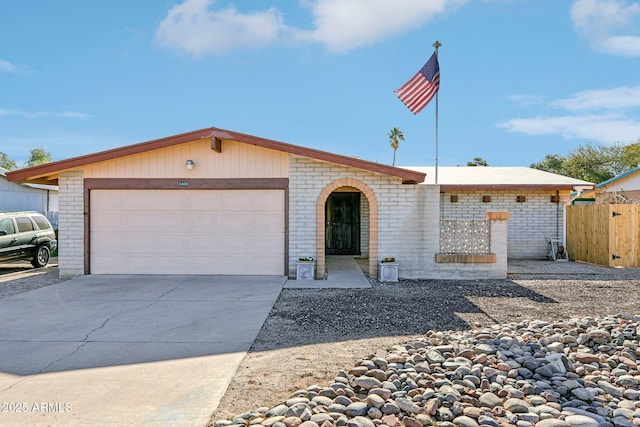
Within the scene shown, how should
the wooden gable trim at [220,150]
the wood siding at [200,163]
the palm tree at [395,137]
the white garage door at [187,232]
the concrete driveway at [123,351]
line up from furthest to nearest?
the palm tree at [395,137] → the white garage door at [187,232] → the wood siding at [200,163] → the wooden gable trim at [220,150] → the concrete driveway at [123,351]

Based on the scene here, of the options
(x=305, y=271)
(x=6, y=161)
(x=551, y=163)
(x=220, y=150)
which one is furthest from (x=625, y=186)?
(x=6, y=161)

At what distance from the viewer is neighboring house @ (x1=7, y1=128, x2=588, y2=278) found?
10.7 metres

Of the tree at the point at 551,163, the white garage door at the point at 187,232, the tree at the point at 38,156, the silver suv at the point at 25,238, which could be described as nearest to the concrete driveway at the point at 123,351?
the white garage door at the point at 187,232

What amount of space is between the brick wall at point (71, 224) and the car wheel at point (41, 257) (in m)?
2.80

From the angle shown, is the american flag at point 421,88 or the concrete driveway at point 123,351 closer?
the concrete driveway at point 123,351

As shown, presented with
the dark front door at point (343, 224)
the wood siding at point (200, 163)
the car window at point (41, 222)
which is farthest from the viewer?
the dark front door at point (343, 224)

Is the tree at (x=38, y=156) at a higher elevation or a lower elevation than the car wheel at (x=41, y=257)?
higher

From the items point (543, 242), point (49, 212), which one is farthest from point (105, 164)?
point (543, 242)

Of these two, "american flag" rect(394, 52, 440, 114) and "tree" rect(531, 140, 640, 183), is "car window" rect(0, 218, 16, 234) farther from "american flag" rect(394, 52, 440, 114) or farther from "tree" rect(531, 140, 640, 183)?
"tree" rect(531, 140, 640, 183)

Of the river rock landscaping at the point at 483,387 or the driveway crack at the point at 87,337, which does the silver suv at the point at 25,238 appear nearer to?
the driveway crack at the point at 87,337

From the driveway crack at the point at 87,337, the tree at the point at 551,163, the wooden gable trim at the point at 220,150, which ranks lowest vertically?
the driveway crack at the point at 87,337

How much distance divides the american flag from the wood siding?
4200 mm

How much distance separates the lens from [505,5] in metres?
11.5

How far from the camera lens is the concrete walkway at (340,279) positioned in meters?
9.66
